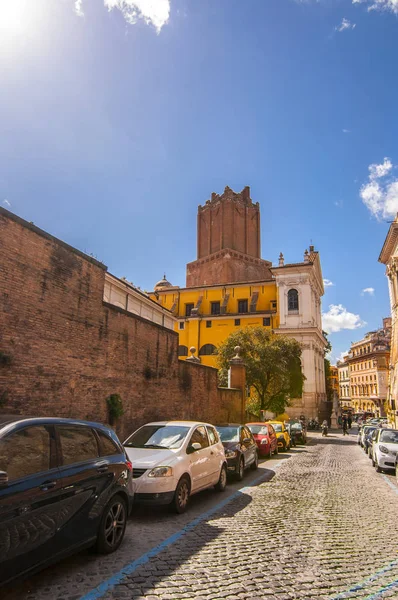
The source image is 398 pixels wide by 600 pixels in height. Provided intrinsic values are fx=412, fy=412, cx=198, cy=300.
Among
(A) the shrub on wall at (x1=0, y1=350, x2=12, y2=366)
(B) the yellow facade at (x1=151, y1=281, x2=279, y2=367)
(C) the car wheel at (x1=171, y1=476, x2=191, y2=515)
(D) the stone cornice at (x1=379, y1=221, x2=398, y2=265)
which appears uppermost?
(D) the stone cornice at (x1=379, y1=221, x2=398, y2=265)

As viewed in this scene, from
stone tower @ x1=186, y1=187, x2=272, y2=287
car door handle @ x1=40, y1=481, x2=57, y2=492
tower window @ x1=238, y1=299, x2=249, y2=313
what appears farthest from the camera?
stone tower @ x1=186, y1=187, x2=272, y2=287

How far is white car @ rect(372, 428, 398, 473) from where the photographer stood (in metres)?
13.1

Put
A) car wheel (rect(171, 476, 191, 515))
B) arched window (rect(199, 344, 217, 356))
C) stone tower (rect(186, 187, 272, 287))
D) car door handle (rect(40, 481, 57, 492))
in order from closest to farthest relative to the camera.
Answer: car door handle (rect(40, 481, 57, 492)), car wheel (rect(171, 476, 191, 515)), arched window (rect(199, 344, 217, 356)), stone tower (rect(186, 187, 272, 287))

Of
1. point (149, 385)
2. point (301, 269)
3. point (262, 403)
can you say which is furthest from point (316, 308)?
point (149, 385)

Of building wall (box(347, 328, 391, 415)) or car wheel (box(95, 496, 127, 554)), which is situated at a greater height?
building wall (box(347, 328, 391, 415))

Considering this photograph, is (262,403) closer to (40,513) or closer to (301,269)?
(301,269)

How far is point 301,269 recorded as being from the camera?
161ft

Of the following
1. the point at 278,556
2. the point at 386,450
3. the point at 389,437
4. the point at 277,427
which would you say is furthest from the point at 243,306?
the point at 278,556

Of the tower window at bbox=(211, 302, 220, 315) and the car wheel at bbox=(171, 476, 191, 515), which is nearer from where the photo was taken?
the car wheel at bbox=(171, 476, 191, 515)

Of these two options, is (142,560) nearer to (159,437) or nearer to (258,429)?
(159,437)

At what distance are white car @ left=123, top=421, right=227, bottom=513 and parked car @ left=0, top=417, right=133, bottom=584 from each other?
4.52ft

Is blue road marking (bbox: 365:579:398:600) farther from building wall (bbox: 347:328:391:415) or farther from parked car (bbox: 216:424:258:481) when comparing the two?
building wall (bbox: 347:328:391:415)

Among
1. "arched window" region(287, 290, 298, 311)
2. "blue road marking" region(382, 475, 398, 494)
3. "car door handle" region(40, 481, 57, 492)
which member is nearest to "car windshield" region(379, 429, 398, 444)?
"blue road marking" region(382, 475, 398, 494)

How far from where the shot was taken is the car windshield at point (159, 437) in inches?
308
